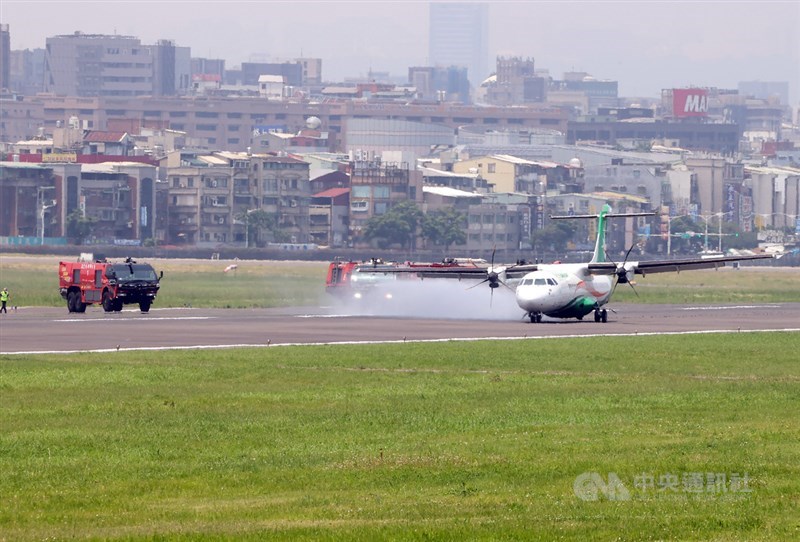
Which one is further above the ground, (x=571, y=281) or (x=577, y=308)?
(x=571, y=281)

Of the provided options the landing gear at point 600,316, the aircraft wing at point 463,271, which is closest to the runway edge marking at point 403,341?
the landing gear at point 600,316

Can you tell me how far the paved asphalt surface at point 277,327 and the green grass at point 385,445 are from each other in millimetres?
6977

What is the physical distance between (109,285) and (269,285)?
156 ft

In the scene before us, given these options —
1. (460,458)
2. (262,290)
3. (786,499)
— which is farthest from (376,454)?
(262,290)

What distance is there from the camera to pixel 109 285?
242 ft

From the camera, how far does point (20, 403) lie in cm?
3400

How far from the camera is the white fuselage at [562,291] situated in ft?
219

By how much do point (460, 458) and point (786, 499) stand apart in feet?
19.8

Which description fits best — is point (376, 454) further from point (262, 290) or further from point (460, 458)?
point (262, 290)

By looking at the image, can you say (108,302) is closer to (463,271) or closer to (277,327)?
(277,327)

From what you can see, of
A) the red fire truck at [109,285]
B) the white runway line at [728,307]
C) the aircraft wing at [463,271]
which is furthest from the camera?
the white runway line at [728,307]

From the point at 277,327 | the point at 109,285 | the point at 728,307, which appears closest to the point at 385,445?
the point at 277,327

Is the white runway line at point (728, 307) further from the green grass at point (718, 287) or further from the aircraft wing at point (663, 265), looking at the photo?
the aircraft wing at point (663, 265)

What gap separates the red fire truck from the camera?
73.9m
